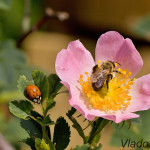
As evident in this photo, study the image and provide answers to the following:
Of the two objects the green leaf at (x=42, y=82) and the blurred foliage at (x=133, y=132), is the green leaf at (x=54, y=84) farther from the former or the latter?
the blurred foliage at (x=133, y=132)

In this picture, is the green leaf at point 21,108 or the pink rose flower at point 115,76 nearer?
the green leaf at point 21,108

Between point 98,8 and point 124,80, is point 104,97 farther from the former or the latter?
point 98,8

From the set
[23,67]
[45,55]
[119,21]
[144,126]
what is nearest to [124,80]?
[144,126]

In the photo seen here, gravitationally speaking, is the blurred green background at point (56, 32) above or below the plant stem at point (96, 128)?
below

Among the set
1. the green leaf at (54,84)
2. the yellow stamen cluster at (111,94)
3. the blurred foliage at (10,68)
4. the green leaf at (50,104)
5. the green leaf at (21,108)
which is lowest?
the blurred foliage at (10,68)

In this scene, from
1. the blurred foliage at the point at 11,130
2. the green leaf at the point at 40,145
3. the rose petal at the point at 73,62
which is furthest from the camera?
the blurred foliage at the point at 11,130

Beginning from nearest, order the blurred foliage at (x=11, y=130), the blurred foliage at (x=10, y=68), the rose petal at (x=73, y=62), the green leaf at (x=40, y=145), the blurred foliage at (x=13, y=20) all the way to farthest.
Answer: the green leaf at (x=40, y=145), the rose petal at (x=73, y=62), the blurred foliage at (x=10, y=68), the blurred foliage at (x=11, y=130), the blurred foliage at (x=13, y=20)

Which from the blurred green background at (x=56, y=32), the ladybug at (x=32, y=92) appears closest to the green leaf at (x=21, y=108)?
the ladybug at (x=32, y=92)

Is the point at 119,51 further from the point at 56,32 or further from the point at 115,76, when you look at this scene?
the point at 56,32
